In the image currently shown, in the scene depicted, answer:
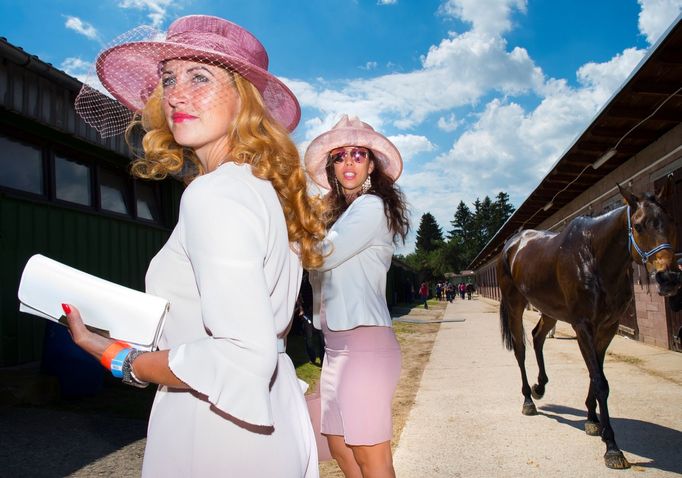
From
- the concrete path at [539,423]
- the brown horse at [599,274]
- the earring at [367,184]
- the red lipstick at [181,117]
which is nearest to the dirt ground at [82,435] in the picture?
the concrete path at [539,423]

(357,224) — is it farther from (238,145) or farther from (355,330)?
(238,145)

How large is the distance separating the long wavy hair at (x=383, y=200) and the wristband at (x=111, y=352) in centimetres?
132

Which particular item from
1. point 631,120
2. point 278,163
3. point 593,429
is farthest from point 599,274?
point 631,120

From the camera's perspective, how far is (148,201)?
9742mm

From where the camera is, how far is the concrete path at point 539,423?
384 centimetres

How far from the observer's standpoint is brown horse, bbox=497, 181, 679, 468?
13.7 feet

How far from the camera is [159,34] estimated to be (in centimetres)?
166

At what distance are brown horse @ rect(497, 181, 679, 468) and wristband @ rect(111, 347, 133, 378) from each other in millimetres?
3649

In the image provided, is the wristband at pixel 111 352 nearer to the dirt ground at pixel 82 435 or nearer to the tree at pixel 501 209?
the dirt ground at pixel 82 435

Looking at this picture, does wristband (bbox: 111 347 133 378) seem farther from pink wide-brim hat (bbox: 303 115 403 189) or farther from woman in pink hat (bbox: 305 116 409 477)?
pink wide-brim hat (bbox: 303 115 403 189)

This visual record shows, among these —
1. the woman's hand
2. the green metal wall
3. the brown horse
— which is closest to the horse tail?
the brown horse

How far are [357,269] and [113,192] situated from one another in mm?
7372

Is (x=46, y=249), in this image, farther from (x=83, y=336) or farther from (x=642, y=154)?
(x=642, y=154)

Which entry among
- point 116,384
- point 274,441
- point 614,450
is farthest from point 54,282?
point 116,384
